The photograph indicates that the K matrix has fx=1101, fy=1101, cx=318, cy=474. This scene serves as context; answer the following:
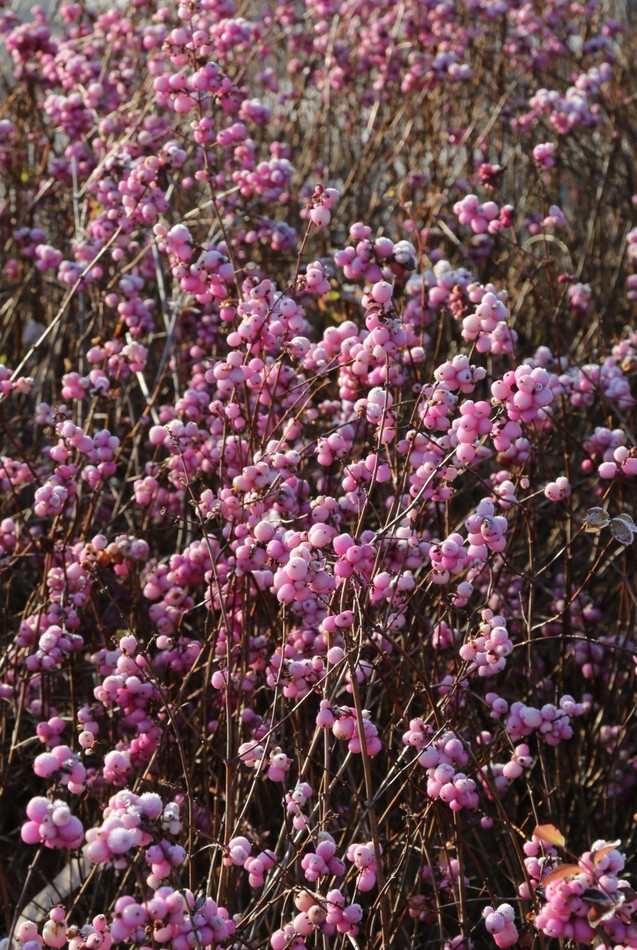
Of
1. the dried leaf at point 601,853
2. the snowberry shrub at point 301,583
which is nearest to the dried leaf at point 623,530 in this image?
the snowberry shrub at point 301,583

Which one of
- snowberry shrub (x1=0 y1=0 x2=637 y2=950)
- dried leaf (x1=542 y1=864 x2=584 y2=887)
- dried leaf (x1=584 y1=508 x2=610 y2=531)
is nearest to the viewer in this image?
dried leaf (x1=542 y1=864 x2=584 y2=887)

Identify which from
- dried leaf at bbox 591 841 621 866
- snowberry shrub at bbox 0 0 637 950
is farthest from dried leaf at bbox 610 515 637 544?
dried leaf at bbox 591 841 621 866

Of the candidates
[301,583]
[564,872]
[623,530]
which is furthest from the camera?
[623,530]

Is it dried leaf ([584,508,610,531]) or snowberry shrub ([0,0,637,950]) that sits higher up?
dried leaf ([584,508,610,531])

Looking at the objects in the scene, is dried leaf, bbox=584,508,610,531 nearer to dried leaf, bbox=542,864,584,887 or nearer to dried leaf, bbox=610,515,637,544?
dried leaf, bbox=610,515,637,544

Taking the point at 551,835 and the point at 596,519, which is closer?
the point at 551,835

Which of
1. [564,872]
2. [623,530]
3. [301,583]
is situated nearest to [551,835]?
[564,872]

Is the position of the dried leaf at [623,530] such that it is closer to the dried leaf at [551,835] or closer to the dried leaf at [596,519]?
the dried leaf at [596,519]

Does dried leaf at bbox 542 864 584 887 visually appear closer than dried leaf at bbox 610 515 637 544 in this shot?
Yes

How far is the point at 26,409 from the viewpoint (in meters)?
4.74

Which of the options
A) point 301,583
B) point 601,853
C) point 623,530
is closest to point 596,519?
point 623,530

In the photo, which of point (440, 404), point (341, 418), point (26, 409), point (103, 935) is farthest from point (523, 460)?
point (26, 409)

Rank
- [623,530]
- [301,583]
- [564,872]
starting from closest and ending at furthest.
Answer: [564,872], [301,583], [623,530]

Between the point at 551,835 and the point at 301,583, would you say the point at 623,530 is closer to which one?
the point at 301,583
